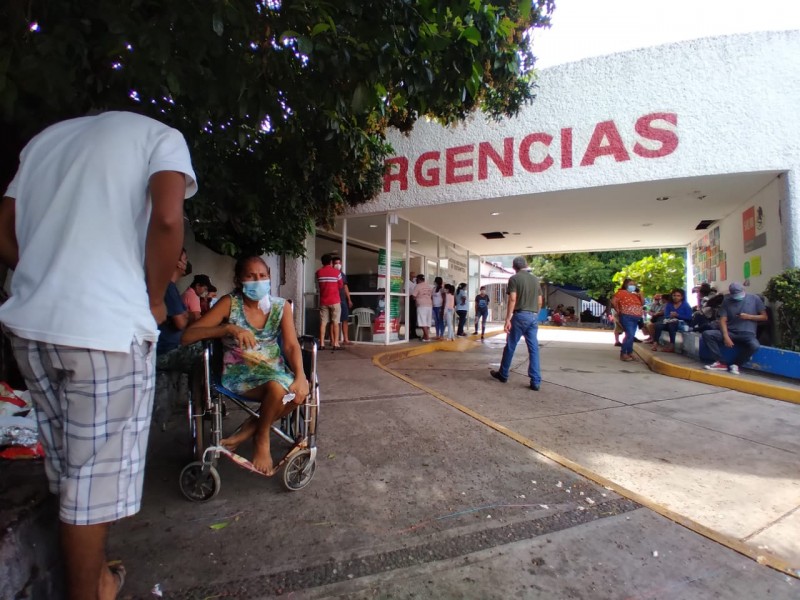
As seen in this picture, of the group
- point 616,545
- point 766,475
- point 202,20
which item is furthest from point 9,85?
point 766,475

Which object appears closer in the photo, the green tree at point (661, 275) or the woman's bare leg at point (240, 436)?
the woman's bare leg at point (240, 436)

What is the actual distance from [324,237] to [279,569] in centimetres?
1021

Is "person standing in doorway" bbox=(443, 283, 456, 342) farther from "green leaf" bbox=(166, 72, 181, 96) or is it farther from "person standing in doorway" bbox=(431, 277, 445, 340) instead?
"green leaf" bbox=(166, 72, 181, 96)

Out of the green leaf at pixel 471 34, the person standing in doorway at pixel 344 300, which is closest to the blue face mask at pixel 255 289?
the green leaf at pixel 471 34

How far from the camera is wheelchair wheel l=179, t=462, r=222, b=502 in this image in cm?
250

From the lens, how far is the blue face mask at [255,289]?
8.86 ft

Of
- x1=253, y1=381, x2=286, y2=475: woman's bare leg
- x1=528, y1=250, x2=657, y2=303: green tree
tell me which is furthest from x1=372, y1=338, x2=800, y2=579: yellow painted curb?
x1=528, y1=250, x2=657, y2=303: green tree

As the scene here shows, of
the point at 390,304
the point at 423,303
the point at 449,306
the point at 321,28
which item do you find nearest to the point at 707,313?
the point at 449,306

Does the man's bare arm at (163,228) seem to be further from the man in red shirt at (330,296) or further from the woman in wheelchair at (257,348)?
the man in red shirt at (330,296)

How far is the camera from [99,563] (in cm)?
140

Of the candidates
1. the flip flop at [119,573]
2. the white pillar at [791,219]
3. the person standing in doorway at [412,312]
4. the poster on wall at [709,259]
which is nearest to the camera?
the flip flop at [119,573]

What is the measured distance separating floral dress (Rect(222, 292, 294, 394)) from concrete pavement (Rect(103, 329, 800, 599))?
66 cm

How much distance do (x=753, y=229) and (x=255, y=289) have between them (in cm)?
922

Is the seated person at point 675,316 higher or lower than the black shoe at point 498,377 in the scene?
higher
